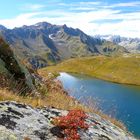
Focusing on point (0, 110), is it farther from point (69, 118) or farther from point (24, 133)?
point (69, 118)

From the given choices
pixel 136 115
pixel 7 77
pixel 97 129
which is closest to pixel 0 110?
pixel 97 129

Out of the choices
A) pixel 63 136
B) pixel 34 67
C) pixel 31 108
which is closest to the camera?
pixel 63 136

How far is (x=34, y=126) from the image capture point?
32.1 feet

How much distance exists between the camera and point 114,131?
12.5m

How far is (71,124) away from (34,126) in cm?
121

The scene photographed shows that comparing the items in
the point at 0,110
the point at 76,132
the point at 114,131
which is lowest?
the point at 114,131

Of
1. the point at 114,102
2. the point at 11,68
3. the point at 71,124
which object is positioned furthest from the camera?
the point at 114,102

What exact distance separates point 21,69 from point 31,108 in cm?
738

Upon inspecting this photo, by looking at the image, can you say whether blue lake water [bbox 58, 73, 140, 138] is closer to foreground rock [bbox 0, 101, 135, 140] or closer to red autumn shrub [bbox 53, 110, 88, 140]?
foreground rock [bbox 0, 101, 135, 140]

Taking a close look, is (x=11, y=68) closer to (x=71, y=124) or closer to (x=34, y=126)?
(x=71, y=124)

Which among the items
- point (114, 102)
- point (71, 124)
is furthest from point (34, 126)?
point (114, 102)

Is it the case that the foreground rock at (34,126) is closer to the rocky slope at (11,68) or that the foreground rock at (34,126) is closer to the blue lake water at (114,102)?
the blue lake water at (114,102)

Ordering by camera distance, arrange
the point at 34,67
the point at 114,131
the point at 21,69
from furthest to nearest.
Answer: the point at 34,67
the point at 21,69
the point at 114,131

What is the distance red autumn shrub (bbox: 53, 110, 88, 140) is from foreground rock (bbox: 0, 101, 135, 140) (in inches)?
7.1
